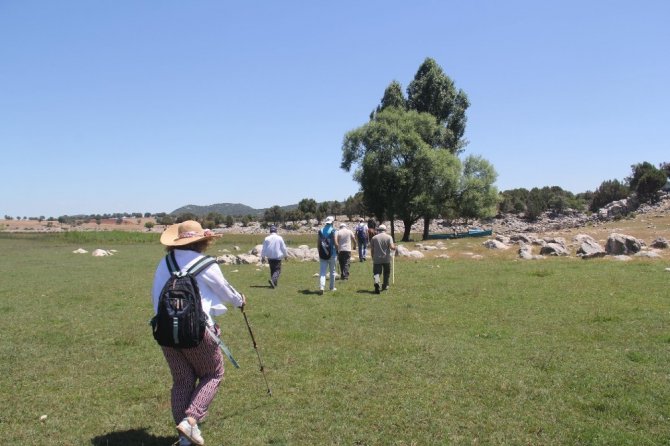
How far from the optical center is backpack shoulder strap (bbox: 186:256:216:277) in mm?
5810

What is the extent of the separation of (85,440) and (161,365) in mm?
3265

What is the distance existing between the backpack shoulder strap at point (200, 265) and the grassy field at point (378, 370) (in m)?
2.38

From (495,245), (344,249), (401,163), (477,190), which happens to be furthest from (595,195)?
(344,249)

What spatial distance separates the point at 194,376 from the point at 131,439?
147cm

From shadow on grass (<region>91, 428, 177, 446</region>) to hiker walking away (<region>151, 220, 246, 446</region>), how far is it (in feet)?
2.62

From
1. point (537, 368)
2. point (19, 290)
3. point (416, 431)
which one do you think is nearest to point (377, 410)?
point (416, 431)

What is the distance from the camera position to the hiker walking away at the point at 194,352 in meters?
5.85

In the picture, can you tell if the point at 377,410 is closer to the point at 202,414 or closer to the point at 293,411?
the point at 293,411

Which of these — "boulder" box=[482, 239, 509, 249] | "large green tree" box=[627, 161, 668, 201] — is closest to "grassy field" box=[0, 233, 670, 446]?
"boulder" box=[482, 239, 509, 249]

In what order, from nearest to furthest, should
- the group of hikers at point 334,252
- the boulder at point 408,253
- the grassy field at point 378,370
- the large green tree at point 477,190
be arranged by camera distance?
the grassy field at point 378,370 < the group of hikers at point 334,252 < the boulder at point 408,253 < the large green tree at point 477,190

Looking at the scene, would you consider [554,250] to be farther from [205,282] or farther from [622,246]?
[205,282]

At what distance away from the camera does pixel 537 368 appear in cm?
907

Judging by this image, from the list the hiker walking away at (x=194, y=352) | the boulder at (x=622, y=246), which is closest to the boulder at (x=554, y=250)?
the boulder at (x=622, y=246)

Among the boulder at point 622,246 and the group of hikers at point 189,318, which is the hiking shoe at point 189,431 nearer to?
the group of hikers at point 189,318
